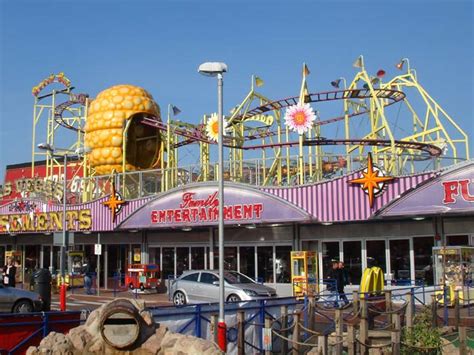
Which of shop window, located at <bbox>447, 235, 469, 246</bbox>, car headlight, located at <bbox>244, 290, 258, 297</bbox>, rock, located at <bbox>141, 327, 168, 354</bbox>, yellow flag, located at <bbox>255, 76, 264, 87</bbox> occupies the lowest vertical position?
car headlight, located at <bbox>244, 290, 258, 297</bbox>

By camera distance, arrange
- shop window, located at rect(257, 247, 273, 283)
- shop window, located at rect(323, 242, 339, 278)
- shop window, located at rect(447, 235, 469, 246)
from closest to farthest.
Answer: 1. shop window, located at rect(447, 235, 469, 246)
2. shop window, located at rect(323, 242, 339, 278)
3. shop window, located at rect(257, 247, 273, 283)

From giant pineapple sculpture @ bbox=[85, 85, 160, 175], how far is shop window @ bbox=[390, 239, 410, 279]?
60.7 ft

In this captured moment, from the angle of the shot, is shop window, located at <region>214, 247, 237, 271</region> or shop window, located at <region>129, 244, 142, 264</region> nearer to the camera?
shop window, located at <region>214, 247, 237, 271</region>

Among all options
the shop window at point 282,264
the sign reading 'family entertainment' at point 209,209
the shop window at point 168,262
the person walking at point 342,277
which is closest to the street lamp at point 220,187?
the person walking at point 342,277

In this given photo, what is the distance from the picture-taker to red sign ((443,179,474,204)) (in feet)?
68.6

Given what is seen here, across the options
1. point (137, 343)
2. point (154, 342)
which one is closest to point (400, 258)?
point (154, 342)

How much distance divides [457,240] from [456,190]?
3385 mm

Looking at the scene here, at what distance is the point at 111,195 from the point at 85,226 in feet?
10.4

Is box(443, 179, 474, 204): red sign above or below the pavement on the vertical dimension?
above

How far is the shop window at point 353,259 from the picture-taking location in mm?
26453

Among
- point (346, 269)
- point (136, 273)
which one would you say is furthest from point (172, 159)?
point (346, 269)

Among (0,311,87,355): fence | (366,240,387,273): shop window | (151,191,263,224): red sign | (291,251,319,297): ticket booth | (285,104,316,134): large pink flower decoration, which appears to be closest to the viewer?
(0,311,87,355): fence

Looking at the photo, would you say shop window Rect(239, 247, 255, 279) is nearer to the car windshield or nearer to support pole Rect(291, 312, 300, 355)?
the car windshield

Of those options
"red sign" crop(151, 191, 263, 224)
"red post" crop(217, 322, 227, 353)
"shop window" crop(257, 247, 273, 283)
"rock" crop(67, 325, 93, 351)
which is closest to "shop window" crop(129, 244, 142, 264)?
"red sign" crop(151, 191, 263, 224)
